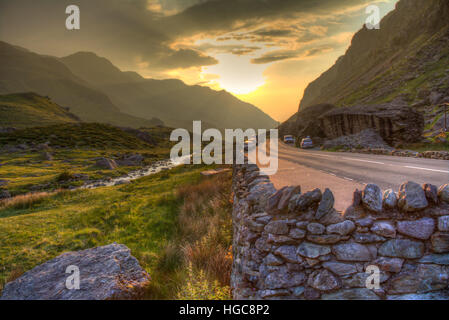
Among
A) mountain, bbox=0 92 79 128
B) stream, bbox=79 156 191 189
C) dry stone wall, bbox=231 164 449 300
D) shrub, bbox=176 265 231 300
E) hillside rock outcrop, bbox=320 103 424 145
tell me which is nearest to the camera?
dry stone wall, bbox=231 164 449 300

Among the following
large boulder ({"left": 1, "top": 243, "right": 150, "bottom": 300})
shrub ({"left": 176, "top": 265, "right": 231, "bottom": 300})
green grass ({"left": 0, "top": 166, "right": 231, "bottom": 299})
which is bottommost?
green grass ({"left": 0, "top": 166, "right": 231, "bottom": 299})

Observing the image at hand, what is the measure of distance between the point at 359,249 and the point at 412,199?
1.25 meters

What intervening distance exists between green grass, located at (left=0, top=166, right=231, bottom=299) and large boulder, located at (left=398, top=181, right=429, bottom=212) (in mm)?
5179

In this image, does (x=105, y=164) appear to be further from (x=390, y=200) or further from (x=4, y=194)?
(x=390, y=200)

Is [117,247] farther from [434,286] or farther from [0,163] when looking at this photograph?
[0,163]

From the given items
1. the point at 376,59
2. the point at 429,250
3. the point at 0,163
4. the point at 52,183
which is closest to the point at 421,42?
the point at 376,59

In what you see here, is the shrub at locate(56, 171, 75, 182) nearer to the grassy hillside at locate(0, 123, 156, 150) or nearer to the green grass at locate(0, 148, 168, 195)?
the green grass at locate(0, 148, 168, 195)

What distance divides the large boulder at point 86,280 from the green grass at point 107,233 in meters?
0.62

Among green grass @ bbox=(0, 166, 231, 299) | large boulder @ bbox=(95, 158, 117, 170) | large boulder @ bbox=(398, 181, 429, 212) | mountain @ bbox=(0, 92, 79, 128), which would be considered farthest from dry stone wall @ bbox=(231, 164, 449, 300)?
mountain @ bbox=(0, 92, 79, 128)

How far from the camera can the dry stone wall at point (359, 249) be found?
361cm

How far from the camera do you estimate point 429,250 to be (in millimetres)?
3627

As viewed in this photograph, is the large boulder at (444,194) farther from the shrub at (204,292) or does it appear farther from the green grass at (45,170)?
the green grass at (45,170)

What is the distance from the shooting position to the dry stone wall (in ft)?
11.8

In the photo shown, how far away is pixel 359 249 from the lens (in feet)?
12.3
